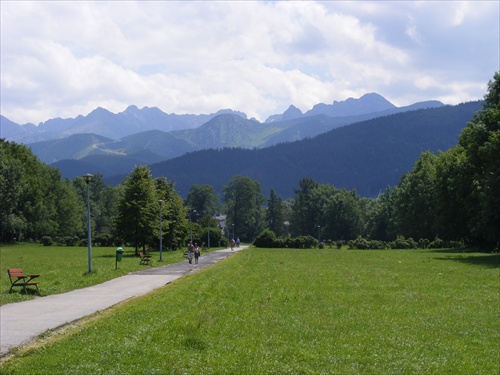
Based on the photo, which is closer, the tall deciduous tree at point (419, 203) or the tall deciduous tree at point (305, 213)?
the tall deciduous tree at point (419, 203)

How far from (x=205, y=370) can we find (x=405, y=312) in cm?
834

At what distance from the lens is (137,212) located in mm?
53469

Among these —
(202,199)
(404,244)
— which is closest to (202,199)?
(202,199)

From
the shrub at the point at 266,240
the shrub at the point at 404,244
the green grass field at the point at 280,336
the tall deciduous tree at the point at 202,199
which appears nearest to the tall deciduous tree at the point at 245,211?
the tall deciduous tree at the point at 202,199

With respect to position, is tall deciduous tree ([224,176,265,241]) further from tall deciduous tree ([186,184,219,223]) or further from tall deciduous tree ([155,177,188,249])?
tall deciduous tree ([155,177,188,249])

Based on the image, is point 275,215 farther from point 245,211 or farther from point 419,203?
point 419,203

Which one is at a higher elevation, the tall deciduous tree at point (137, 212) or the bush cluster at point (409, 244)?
the tall deciduous tree at point (137, 212)

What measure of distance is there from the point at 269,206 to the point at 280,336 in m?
147

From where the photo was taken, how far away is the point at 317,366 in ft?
31.5

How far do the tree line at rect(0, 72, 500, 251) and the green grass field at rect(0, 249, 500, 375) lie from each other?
28088 millimetres

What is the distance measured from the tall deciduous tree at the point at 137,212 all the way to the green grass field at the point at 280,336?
34.2 m

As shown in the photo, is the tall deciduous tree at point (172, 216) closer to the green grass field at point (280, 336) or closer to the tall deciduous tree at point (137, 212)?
the tall deciduous tree at point (137, 212)

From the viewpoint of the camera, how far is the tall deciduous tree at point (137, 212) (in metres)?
53.6

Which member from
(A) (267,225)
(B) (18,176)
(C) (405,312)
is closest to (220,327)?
(C) (405,312)
